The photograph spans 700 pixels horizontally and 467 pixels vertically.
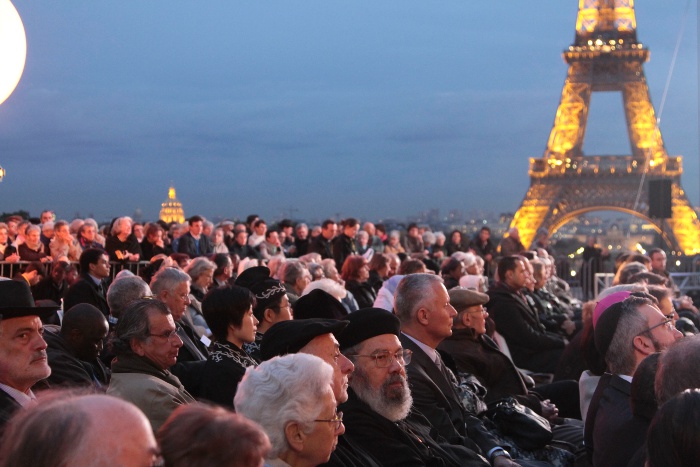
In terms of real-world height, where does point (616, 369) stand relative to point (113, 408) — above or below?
below

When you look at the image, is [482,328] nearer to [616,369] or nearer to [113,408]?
[616,369]

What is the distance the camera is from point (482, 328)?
6762 mm

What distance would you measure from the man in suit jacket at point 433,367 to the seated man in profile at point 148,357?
1.33 meters

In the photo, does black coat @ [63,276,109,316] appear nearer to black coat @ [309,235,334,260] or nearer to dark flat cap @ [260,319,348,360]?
dark flat cap @ [260,319,348,360]

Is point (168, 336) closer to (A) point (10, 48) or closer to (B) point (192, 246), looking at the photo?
(A) point (10, 48)

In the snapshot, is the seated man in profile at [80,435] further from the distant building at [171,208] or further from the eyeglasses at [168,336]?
the distant building at [171,208]

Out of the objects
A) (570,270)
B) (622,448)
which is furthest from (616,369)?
(570,270)

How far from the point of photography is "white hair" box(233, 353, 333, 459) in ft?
10.5

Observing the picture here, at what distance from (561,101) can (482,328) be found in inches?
1329

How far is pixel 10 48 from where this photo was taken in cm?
318

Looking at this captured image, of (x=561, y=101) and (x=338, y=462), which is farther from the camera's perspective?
(x=561, y=101)

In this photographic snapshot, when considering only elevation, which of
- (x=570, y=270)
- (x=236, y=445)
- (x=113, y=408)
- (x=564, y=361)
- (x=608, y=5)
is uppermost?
(x=608, y=5)

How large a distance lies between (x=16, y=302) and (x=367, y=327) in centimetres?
155

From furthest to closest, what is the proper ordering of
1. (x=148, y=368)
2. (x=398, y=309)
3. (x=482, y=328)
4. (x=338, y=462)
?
1. (x=482, y=328)
2. (x=398, y=309)
3. (x=148, y=368)
4. (x=338, y=462)
